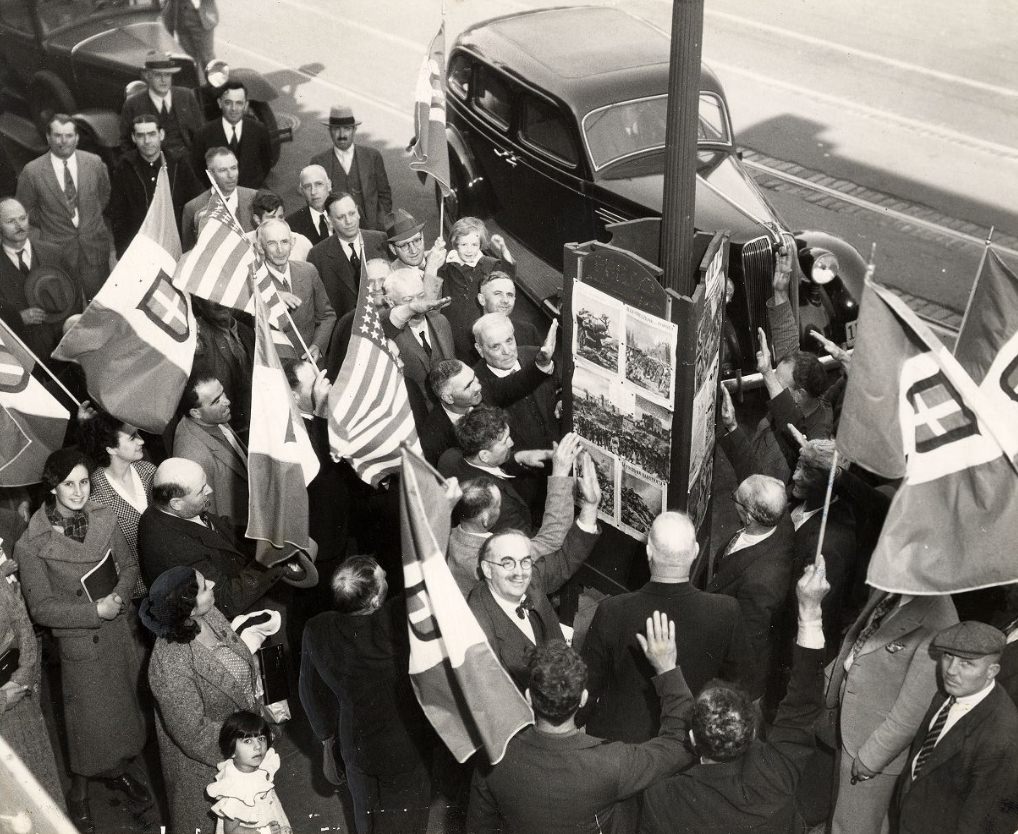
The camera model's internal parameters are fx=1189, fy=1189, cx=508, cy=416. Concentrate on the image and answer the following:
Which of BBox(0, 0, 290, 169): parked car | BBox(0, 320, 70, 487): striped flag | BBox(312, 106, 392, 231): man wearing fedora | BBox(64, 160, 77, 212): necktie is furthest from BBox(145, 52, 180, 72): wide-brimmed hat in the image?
BBox(0, 320, 70, 487): striped flag

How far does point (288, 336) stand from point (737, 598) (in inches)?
130

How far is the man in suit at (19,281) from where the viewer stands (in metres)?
7.72

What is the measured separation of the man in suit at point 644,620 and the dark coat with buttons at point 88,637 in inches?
87.5

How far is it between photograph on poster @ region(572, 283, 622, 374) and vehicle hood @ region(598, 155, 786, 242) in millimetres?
3102

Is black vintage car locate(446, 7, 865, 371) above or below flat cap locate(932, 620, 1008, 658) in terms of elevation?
below

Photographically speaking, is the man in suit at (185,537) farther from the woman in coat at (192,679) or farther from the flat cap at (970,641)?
the flat cap at (970,641)

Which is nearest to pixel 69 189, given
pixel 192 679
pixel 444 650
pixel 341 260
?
pixel 341 260

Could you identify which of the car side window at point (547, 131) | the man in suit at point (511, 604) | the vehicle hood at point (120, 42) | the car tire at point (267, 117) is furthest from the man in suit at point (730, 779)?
the vehicle hood at point (120, 42)

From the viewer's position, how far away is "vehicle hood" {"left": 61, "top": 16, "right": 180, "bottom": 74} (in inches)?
469

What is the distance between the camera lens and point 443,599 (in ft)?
14.2

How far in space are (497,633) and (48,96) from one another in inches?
376

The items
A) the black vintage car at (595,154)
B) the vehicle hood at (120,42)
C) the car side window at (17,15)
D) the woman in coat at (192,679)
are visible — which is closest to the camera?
the woman in coat at (192,679)

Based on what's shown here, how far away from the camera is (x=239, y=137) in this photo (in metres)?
10.2

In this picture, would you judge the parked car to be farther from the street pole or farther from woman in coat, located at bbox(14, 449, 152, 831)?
the street pole
